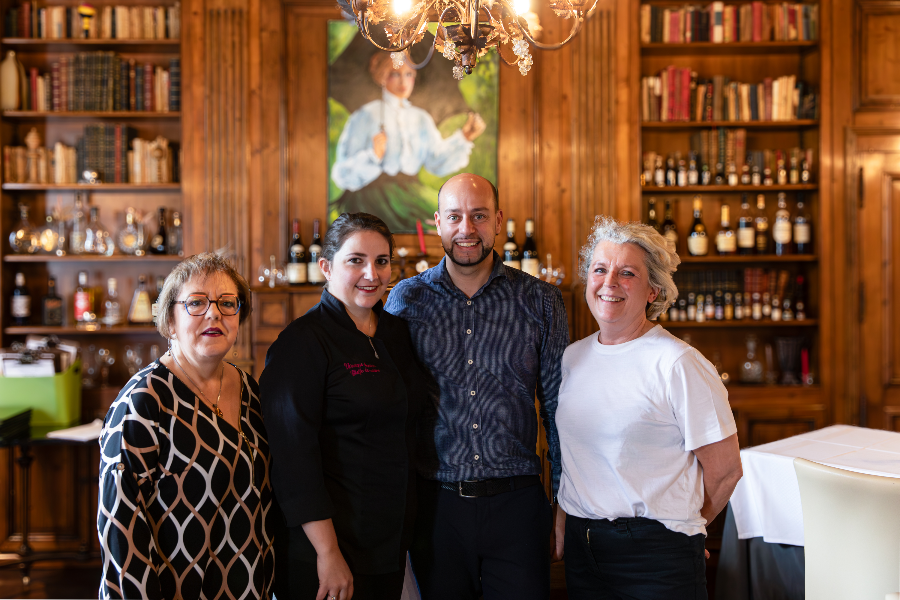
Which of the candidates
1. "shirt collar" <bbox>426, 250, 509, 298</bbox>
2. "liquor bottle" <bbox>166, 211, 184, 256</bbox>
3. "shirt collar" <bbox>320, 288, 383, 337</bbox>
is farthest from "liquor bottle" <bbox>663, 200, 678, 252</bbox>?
"liquor bottle" <bbox>166, 211, 184, 256</bbox>

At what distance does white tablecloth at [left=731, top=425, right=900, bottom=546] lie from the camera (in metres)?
2.50

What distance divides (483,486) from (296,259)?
2.51m

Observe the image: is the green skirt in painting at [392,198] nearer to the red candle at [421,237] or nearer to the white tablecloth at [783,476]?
the red candle at [421,237]

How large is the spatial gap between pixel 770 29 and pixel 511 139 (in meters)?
1.73

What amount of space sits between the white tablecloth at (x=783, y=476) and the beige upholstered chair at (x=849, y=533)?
35cm

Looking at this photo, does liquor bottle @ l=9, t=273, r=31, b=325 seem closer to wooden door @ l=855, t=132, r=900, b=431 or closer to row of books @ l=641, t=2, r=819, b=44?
row of books @ l=641, t=2, r=819, b=44

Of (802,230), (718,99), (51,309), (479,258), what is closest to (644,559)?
(479,258)

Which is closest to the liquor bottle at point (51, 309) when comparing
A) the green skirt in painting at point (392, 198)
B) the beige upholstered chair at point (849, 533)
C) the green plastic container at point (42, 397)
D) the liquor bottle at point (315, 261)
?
the green plastic container at point (42, 397)

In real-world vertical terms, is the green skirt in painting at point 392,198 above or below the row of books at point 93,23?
below

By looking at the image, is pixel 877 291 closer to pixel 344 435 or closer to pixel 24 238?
pixel 344 435

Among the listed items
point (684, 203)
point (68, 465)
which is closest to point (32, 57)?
point (68, 465)

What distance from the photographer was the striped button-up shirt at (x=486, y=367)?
1989 mm

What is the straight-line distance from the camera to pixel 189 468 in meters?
1.54

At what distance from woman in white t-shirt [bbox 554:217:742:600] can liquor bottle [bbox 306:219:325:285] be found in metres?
2.52
